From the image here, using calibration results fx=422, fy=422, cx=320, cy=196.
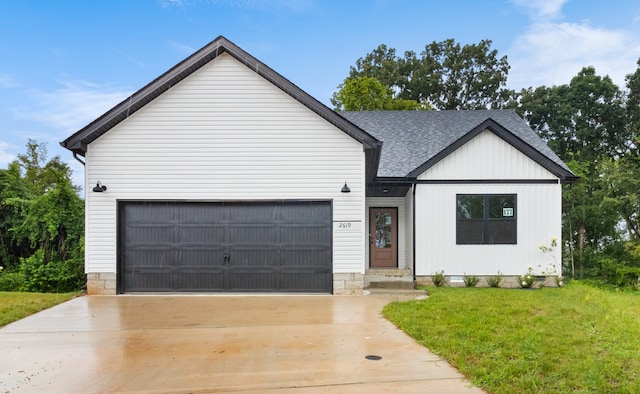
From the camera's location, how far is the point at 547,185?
12023 mm

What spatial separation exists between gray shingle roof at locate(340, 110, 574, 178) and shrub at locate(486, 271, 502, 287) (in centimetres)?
338

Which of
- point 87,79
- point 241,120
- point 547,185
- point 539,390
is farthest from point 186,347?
point 87,79

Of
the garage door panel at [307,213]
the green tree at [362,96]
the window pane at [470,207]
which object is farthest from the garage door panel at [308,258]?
the green tree at [362,96]

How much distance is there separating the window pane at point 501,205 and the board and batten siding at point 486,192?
0.57 feet

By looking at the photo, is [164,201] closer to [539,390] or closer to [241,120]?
[241,120]

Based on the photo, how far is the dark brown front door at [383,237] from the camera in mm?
13953

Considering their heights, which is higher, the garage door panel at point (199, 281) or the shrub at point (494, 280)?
the garage door panel at point (199, 281)

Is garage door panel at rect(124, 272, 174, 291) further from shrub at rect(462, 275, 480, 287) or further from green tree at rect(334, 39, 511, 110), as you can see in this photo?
green tree at rect(334, 39, 511, 110)

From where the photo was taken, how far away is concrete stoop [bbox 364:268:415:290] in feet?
36.8

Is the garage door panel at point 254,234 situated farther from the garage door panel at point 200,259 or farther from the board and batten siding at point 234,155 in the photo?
the board and batten siding at point 234,155

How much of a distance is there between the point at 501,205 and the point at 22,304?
11910 millimetres

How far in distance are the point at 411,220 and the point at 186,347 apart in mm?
8140

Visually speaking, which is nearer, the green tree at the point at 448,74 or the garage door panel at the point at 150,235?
the garage door panel at the point at 150,235

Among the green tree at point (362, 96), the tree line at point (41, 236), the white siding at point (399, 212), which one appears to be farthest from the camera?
the green tree at point (362, 96)
